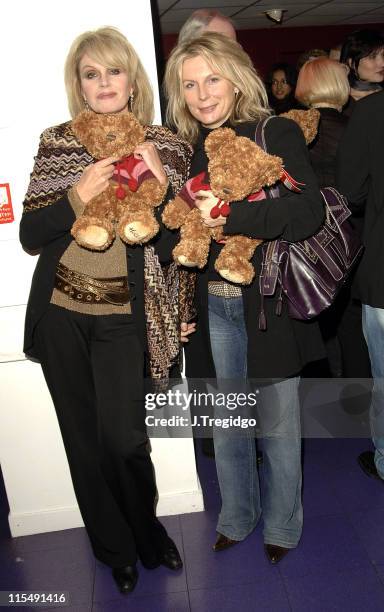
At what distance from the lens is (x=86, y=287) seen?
6.54ft

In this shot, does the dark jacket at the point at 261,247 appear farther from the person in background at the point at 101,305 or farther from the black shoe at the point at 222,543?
the black shoe at the point at 222,543

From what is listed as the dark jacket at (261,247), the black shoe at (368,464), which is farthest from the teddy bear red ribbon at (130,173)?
the black shoe at (368,464)

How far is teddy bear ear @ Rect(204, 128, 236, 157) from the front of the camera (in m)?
1.83

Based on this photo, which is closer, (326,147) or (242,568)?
(242,568)

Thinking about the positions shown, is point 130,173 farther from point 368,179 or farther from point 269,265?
point 368,179

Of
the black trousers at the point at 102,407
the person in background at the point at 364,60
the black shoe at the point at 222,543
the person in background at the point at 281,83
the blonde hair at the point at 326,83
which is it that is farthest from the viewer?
the person in background at the point at 281,83

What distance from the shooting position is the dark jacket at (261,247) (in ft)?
6.07

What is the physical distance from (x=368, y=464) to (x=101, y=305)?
5.22 ft

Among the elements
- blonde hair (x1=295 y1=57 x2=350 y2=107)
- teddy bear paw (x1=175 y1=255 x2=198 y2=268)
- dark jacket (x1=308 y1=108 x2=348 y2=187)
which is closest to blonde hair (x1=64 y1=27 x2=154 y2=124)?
teddy bear paw (x1=175 y1=255 x2=198 y2=268)

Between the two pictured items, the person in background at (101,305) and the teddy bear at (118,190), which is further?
the person in background at (101,305)

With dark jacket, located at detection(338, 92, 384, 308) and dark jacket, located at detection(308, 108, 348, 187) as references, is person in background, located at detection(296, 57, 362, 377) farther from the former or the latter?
dark jacket, located at detection(338, 92, 384, 308)

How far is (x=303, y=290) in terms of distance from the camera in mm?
1958

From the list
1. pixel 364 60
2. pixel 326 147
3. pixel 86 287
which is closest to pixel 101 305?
pixel 86 287

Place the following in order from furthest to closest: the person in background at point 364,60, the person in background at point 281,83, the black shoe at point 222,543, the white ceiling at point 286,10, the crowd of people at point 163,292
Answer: the white ceiling at point 286,10
the person in background at point 281,83
the person in background at point 364,60
the black shoe at point 222,543
the crowd of people at point 163,292
